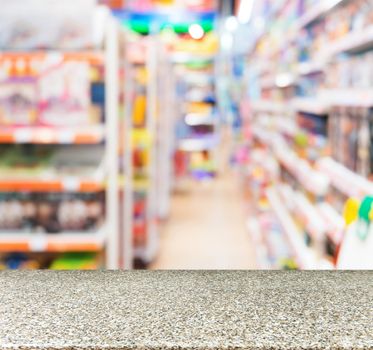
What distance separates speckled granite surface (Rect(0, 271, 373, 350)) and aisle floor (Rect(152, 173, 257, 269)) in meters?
4.83

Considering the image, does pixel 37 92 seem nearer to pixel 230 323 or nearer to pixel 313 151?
pixel 313 151

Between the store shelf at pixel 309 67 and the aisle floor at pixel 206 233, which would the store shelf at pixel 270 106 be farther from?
the aisle floor at pixel 206 233

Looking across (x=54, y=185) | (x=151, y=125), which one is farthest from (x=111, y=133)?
(x=151, y=125)

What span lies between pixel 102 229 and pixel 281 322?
113 inches

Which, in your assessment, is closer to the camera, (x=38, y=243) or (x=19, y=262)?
(x=38, y=243)

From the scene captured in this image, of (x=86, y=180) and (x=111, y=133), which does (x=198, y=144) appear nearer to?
(x=111, y=133)

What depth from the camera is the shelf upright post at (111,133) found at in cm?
370

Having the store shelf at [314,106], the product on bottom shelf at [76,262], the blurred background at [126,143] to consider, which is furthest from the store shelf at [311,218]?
the product on bottom shelf at [76,262]

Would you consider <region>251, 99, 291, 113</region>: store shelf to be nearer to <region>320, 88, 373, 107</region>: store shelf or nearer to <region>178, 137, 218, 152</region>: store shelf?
<region>320, 88, 373, 107</region>: store shelf

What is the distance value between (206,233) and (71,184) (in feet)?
13.3

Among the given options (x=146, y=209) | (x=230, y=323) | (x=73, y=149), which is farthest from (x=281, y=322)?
(x=146, y=209)

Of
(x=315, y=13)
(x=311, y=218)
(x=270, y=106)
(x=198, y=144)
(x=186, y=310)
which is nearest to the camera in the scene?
(x=186, y=310)

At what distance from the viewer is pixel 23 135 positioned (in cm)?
370

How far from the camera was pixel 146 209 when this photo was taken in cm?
618
